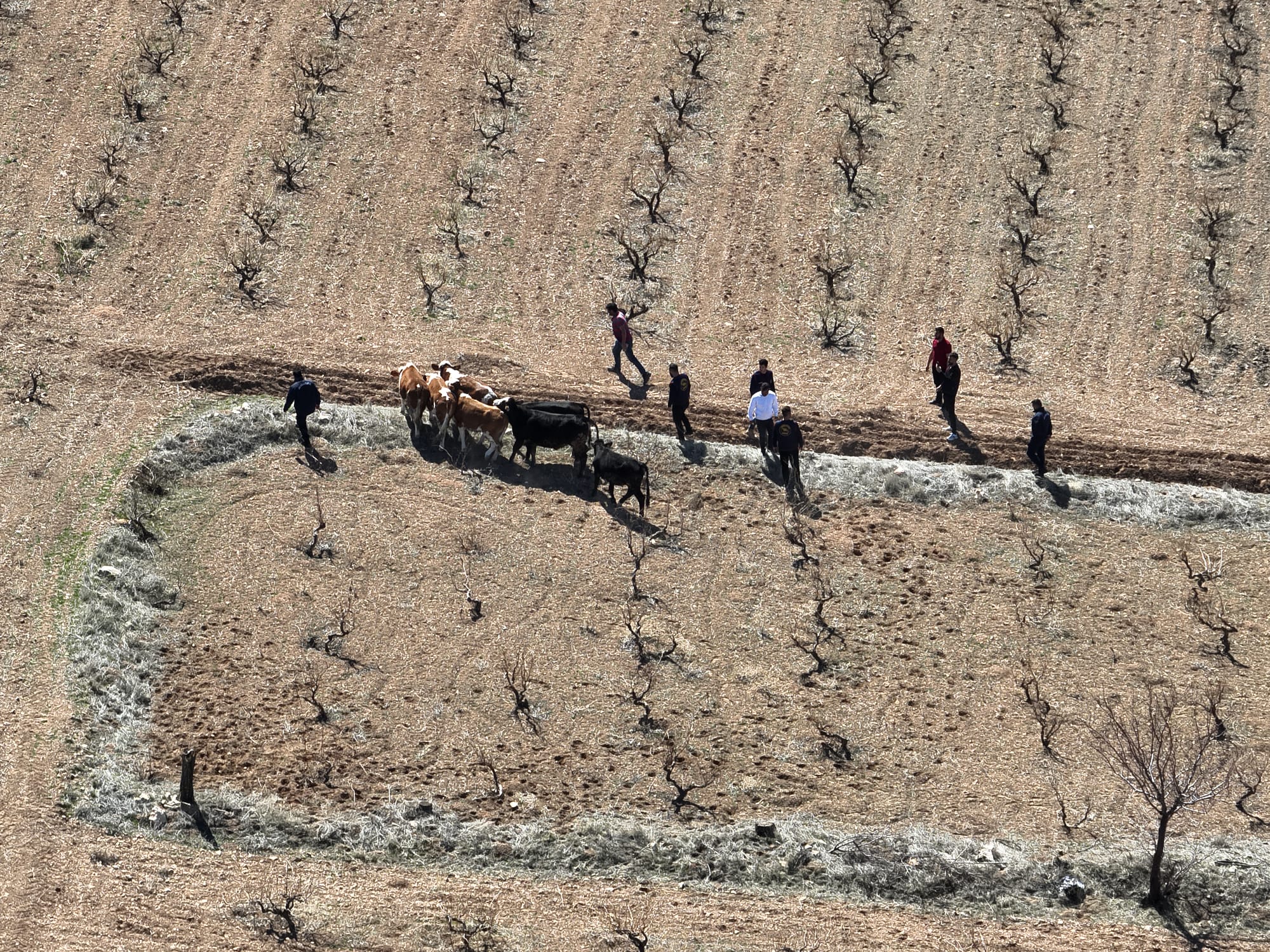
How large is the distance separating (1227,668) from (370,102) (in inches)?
888

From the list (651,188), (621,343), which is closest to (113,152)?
(651,188)

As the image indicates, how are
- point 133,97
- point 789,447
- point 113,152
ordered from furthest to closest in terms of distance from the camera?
point 133,97 < point 113,152 < point 789,447

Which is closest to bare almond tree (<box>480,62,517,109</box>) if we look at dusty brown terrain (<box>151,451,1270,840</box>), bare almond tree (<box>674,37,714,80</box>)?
bare almond tree (<box>674,37,714,80</box>)

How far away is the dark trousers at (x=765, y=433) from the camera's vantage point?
28.6 meters

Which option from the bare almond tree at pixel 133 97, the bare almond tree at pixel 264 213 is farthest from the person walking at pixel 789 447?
the bare almond tree at pixel 133 97

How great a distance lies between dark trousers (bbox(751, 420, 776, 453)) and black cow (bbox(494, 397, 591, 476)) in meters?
2.91

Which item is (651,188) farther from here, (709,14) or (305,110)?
(305,110)

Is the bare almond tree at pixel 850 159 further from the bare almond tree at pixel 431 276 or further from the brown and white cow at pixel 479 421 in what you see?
the brown and white cow at pixel 479 421

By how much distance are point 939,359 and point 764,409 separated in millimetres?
3815

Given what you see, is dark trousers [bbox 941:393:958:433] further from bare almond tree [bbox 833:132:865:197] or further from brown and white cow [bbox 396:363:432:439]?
Result: brown and white cow [bbox 396:363:432:439]

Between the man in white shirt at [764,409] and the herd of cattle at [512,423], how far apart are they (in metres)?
2.16

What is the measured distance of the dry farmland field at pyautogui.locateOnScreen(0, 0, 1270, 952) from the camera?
20.9 meters

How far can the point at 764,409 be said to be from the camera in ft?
93.4

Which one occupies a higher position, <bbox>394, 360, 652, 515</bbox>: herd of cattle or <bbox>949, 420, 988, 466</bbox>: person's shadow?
<bbox>949, 420, 988, 466</bbox>: person's shadow
